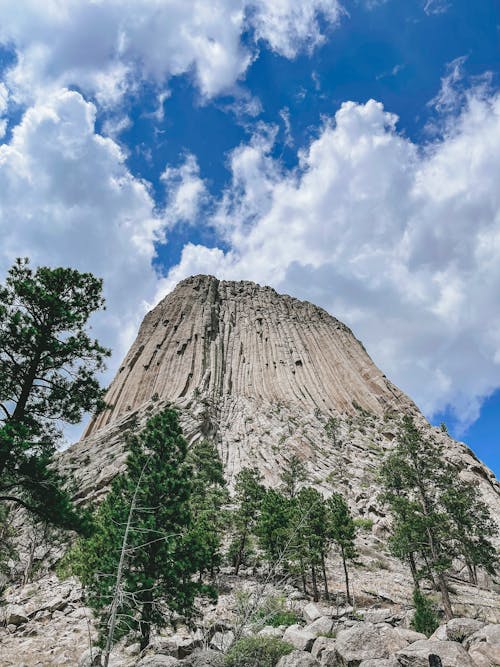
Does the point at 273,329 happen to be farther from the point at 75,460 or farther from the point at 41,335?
the point at 41,335

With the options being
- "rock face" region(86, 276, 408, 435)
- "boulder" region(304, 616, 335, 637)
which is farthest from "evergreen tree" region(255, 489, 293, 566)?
"rock face" region(86, 276, 408, 435)

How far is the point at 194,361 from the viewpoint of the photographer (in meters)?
83.9

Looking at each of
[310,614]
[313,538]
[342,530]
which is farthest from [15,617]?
[342,530]

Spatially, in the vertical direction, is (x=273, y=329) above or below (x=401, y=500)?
above

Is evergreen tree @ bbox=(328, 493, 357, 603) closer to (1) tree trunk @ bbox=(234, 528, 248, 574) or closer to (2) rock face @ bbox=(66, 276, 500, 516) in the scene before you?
(1) tree trunk @ bbox=(234, 528, 248, 574)

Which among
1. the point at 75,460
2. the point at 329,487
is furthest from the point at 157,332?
the point at 329,487

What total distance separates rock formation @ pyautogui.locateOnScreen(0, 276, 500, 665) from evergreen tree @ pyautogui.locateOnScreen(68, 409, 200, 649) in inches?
126

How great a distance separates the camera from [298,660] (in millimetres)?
9211

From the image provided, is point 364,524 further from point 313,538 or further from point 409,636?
point 409,636

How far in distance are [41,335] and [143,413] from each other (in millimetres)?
57837

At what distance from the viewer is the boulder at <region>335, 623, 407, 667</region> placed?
9516 mm

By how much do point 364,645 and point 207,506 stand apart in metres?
25.9

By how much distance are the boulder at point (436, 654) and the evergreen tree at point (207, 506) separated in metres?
9.83

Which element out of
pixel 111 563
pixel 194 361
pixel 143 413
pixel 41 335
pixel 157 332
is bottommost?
pixel 111 563
